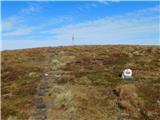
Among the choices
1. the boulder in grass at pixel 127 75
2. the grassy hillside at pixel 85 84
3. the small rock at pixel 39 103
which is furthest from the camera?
the boulder in grass at pixel 127 75

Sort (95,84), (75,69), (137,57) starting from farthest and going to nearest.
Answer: (137,57) → (75,69) → (95,84)

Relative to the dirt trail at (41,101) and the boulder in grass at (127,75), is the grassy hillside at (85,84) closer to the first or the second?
the dirt trail at (41,101)

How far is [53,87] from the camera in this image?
107ft

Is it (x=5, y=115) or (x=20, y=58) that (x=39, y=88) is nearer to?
(x=5, y=115)

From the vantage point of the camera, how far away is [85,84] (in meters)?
34.2

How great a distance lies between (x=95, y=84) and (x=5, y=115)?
10.6 metres

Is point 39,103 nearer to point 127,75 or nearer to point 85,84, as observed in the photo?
point 85,84

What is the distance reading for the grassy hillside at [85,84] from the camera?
27.7 metres

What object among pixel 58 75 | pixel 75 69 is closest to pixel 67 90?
pixel 58 75

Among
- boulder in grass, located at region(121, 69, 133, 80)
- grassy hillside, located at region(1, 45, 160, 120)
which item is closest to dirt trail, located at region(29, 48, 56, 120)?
grassy hillside, located at region(1, 45, 160, 120)

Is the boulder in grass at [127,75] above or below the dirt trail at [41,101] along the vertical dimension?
above

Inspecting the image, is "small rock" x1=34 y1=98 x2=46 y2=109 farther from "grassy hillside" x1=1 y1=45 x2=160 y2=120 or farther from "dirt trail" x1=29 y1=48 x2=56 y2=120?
"grassy hillside" x1=1 y1=45 x2=160 y2=120

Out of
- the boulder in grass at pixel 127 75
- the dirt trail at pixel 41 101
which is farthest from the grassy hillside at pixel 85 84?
the boulder in grass at pixel 127 75

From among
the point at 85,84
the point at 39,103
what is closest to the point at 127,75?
the point at 85,84
